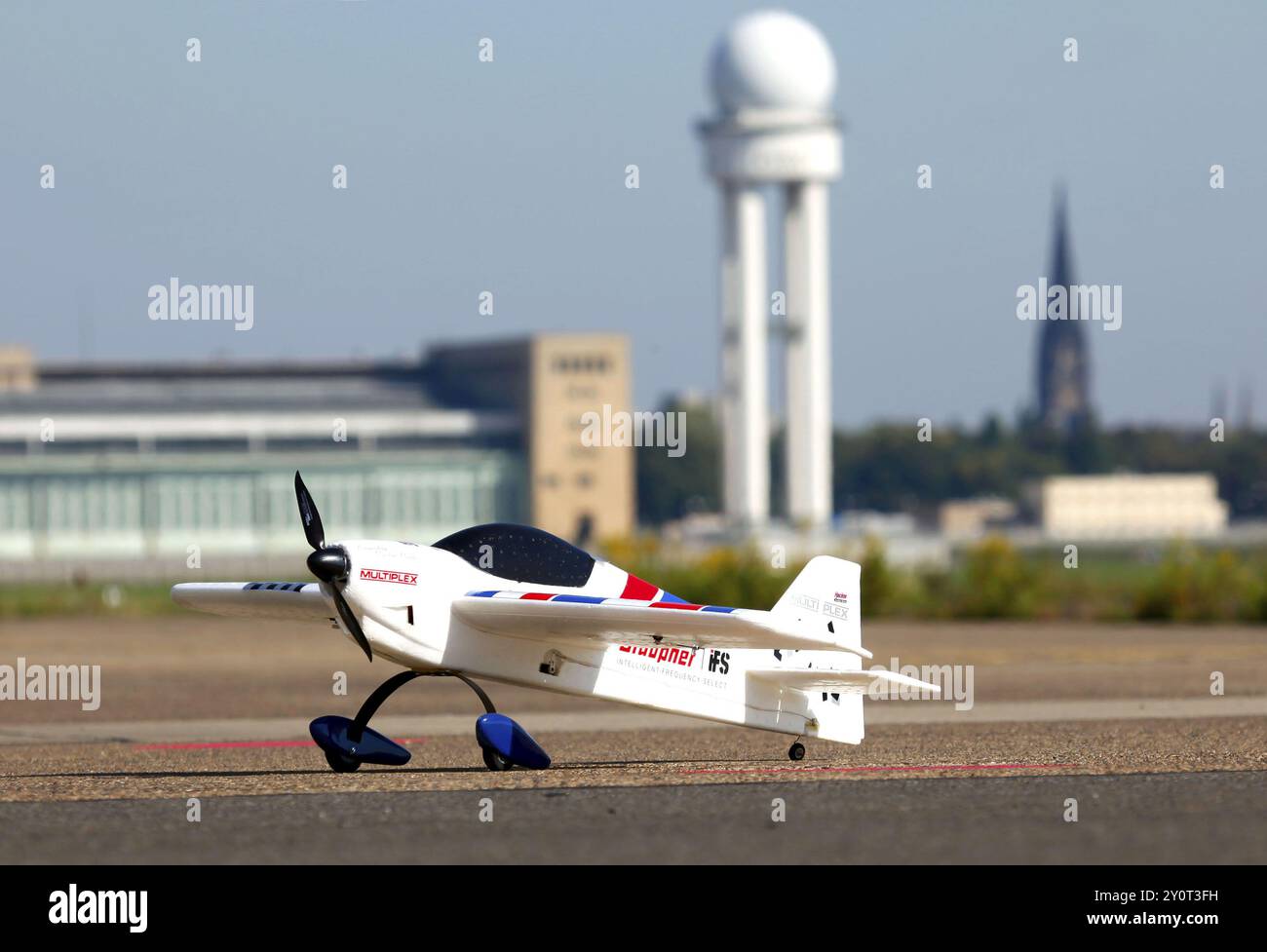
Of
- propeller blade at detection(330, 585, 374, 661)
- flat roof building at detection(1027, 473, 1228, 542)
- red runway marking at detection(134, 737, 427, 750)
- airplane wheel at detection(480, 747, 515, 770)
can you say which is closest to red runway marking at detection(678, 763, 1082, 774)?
airplane wheel at detection(480, 747, 515, 770)

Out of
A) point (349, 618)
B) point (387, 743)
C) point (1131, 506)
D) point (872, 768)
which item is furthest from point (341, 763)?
point (1131, 506)

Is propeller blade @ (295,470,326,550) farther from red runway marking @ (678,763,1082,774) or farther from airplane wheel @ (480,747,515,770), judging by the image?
red runway marking @ (678,763,1082,774)

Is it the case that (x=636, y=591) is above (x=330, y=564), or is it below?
below

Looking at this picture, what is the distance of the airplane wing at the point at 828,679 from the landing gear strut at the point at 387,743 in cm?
204

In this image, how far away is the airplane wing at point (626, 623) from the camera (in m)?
15.2

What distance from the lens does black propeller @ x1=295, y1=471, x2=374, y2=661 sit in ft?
52.0

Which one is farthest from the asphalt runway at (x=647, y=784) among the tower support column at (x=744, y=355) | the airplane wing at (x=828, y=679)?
the tower support column at (x=744, y=355)

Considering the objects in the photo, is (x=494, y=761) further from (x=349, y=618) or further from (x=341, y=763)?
(x=349, y=618)

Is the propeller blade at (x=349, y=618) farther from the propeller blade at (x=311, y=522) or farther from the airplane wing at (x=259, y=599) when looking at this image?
the airplane wing at (x=259, y=599)

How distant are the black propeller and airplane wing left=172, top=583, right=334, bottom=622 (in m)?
0.62

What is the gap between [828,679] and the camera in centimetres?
1741

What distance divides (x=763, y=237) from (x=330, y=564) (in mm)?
108393

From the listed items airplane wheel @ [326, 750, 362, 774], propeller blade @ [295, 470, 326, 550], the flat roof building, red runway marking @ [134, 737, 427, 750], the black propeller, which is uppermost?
propeller blade @ [295, 470, 326, 550]
